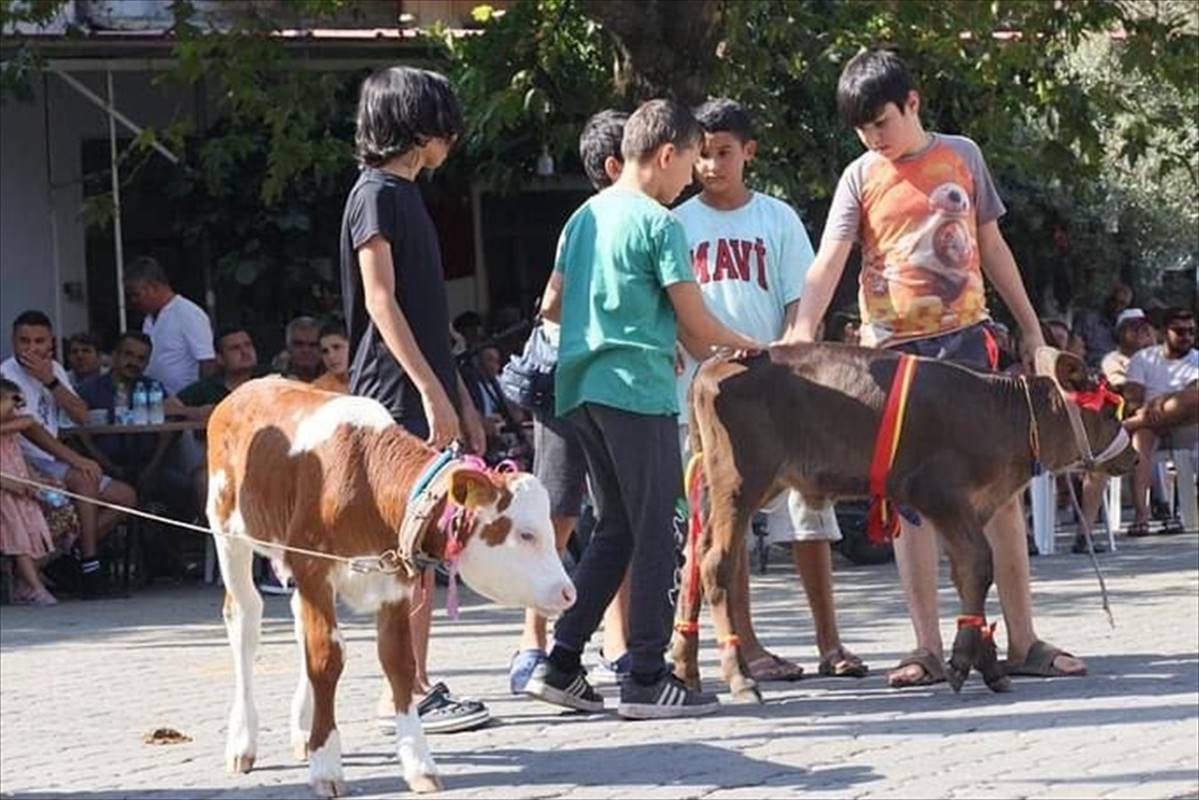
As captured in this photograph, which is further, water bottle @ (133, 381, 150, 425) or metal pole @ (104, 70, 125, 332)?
metal pole @ (104, 70, 125, 332)

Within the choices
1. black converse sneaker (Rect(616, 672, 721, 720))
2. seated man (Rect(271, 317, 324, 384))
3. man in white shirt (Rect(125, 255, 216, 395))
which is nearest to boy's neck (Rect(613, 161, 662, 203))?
black converse sneaker (Rect(616, 672, 721, 720))

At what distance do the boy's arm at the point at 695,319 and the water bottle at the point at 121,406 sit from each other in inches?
299

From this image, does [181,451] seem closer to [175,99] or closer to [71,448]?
[71,448]

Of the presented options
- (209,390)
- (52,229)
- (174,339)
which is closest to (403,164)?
(209,390)

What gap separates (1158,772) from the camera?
7.86 m

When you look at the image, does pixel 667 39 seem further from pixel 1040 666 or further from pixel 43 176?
pixel 43 176

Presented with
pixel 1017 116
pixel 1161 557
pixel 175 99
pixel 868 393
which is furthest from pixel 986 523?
pixel 175 99

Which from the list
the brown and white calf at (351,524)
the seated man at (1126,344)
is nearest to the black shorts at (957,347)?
the brown and white calf at (351,524)

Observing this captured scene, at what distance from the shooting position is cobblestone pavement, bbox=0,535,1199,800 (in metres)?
7.72

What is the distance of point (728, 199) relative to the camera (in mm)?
9578

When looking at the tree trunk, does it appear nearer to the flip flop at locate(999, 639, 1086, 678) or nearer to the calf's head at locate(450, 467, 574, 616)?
the flip flop at locate(999, 639, 1086, 678)

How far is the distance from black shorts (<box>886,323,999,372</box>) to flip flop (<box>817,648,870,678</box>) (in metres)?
1.25

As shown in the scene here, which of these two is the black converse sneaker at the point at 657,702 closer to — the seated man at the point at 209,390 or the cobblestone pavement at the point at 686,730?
the cobblestone pavement at the point at 686,730

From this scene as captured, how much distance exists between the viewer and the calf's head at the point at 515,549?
7.23 metres
